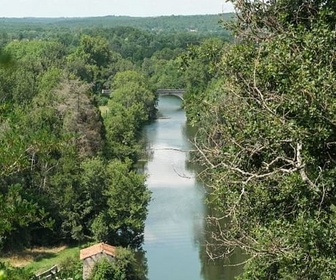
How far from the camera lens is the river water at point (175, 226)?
19.1m

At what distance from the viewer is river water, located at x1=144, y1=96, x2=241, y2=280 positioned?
62.7 feet

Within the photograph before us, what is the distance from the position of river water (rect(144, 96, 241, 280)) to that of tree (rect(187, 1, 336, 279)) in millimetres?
3797

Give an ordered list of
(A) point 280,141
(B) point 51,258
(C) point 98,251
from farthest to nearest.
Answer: (B) point 51,258 < (C) point 98,251 < (A) point 280,141

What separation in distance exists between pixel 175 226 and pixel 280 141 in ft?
53.5

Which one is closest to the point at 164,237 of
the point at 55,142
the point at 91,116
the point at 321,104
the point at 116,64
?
the point at 91,116

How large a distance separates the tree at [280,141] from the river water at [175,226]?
149 inches

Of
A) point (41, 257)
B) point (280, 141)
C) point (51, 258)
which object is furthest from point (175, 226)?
point (280, 141)

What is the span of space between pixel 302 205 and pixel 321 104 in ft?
3.69

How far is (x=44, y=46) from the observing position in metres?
60.8

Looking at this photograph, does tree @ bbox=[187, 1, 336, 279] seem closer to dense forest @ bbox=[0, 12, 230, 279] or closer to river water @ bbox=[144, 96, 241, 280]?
dense forest @ bbox=[0, 12, 230, 279]

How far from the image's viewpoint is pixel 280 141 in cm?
713

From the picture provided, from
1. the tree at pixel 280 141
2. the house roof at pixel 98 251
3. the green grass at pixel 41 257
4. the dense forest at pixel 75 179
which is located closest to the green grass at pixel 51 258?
the green grass at pixel 41 257

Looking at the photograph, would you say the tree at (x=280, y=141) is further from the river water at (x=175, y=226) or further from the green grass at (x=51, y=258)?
the green grass at (x=51, y=258)

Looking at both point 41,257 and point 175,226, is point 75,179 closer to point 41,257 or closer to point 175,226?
point 41,257
